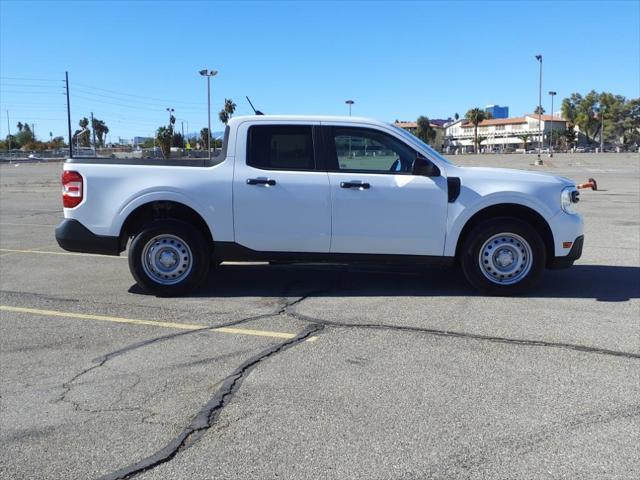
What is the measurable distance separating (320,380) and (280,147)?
3112 millimetres

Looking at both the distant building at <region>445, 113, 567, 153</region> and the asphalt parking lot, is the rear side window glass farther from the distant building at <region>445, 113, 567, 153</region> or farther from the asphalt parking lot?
the distant building at <region>445, 113, 567, 153</region>

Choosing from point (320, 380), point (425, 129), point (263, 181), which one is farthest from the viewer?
point (425, 129)

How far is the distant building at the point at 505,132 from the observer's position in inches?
6053

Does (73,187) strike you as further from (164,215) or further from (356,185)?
(356,185)

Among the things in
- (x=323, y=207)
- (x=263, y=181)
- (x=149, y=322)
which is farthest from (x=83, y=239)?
(x=323, y=207)

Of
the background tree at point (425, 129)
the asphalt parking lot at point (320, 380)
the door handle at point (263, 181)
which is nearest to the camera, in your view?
the asphalt parking lot at point (320, 380)

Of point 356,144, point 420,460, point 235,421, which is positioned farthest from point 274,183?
point 420,460

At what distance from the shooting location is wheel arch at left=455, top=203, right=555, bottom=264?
6.51 m

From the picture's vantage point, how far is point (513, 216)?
6.62 metres

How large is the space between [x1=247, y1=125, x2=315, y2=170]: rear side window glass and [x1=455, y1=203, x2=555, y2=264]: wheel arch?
6.01 ft

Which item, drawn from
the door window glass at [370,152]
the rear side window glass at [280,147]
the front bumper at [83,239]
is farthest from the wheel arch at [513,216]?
the front bumper at [83,239]

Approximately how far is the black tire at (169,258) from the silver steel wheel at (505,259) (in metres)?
3.06

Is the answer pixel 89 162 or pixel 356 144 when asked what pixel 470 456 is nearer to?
pixel 356 144

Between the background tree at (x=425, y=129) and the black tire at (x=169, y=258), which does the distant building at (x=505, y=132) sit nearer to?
the background tree at (x=425, y=129)
